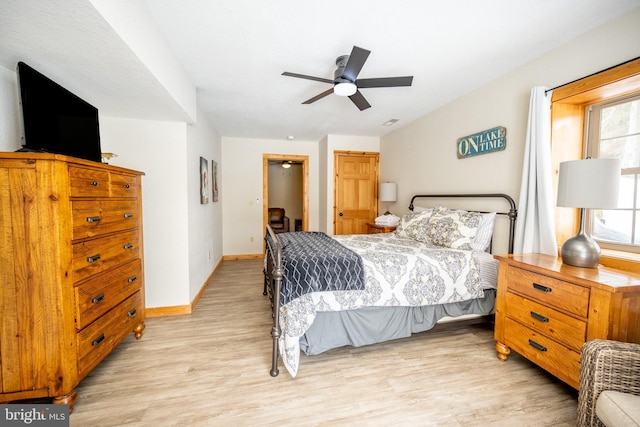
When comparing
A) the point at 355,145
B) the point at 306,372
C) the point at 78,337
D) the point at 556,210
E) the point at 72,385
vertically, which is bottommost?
the point at 306,372

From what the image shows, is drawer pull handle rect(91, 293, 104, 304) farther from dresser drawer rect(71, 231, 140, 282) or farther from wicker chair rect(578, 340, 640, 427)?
wicker chair rect(578, 340, 640, 427)

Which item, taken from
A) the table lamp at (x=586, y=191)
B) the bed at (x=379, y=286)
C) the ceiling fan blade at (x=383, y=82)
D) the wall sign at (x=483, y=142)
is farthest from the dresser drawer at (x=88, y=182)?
the wall sign at (x=483, y=142)

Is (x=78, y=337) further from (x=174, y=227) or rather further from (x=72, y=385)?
(x=174, y=227)

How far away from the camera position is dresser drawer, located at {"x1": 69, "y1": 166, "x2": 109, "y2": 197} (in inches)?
56.1

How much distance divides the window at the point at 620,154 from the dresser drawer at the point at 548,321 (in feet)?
2.95

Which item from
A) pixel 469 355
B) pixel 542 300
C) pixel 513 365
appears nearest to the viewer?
pixel 542 300

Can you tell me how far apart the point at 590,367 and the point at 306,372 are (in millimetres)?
1568

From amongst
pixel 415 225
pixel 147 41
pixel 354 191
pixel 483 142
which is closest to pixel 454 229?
pixel 415 225

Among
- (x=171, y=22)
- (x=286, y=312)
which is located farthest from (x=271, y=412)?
(x=171, y=22)

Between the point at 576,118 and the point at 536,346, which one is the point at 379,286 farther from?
the point at 576,118

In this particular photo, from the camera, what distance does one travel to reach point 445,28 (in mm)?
1770

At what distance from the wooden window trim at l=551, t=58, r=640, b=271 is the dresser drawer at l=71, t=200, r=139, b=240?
344 cm

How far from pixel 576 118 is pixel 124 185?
12.2 feet

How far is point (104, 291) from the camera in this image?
5.57 feet
